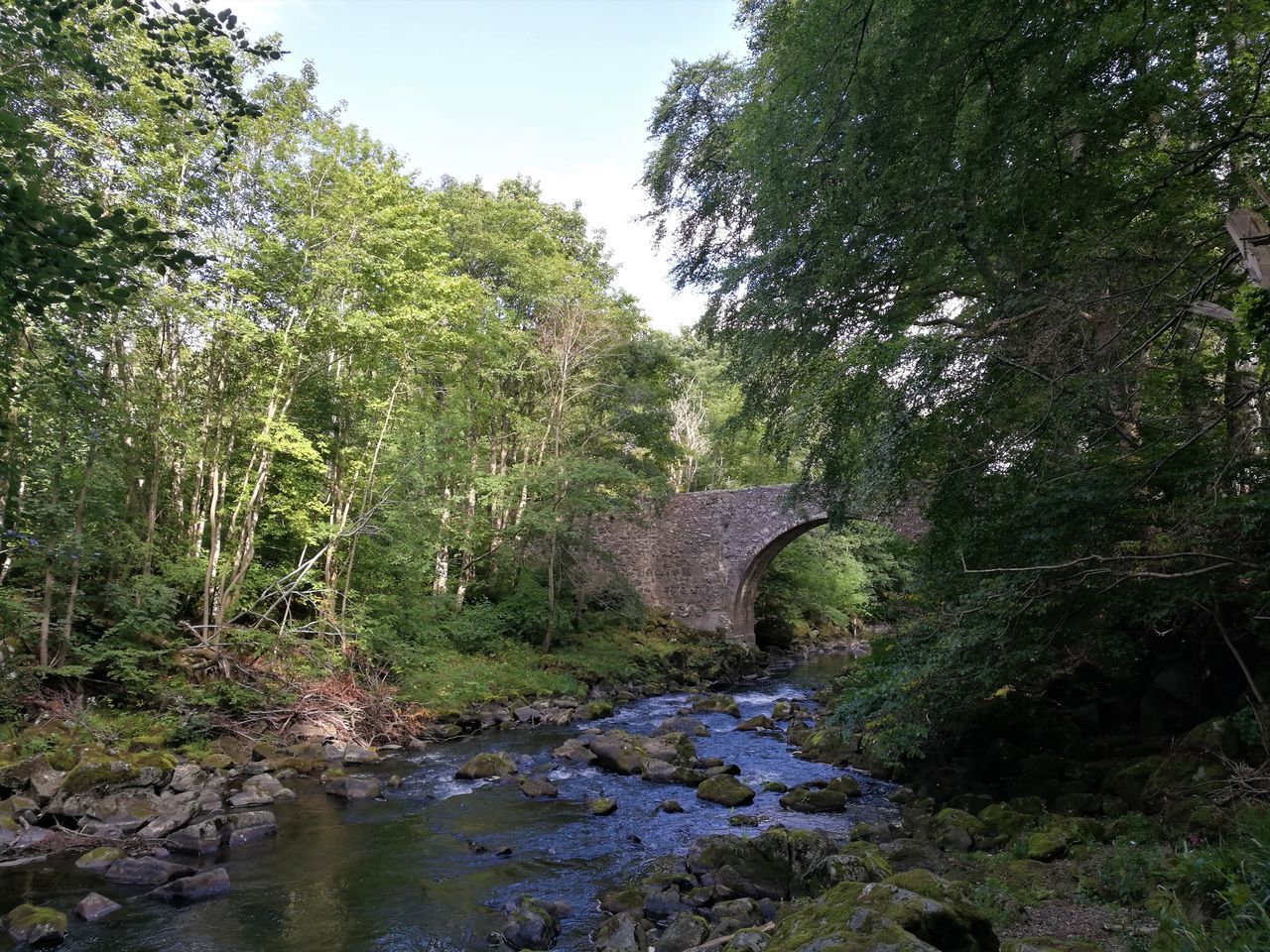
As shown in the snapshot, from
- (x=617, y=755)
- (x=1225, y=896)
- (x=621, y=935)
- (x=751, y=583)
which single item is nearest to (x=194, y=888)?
(x=621, y=935)

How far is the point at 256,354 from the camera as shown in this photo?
31.6ft

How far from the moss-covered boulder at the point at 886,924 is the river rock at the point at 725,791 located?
440 centimetres

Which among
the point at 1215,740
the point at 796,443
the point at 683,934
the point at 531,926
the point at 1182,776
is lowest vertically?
the point at 531,926

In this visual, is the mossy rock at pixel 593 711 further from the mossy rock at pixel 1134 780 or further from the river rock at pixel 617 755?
the mossy rock at pixel 1134 780

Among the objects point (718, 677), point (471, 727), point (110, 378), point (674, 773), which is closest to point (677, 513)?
point (718, 677)

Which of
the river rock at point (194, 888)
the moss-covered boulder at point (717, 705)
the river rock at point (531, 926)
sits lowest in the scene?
the moss-covered boulder at point (717, 705)

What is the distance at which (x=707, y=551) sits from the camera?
20.4 metres

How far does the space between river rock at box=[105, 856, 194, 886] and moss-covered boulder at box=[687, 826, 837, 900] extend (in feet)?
11.8

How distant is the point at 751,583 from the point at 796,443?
44.3 feet

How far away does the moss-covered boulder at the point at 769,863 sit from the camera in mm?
4855

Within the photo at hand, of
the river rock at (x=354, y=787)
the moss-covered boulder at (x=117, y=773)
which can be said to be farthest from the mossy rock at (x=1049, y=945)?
the moss-covered boulder at (x=117, y=773)

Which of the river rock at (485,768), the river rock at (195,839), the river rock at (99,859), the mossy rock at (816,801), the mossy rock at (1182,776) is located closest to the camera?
the mossy rock at (1182,776)

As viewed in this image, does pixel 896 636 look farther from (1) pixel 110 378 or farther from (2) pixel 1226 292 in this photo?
(1) pixel 110 378

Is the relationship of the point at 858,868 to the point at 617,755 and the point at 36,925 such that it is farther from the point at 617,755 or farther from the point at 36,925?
the point at 617,755
